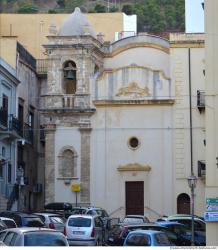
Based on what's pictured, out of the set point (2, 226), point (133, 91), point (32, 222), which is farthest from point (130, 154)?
point (2, 226)

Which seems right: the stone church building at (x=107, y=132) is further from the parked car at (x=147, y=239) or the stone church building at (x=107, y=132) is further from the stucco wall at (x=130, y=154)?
the parked car at (x=147, y=239)

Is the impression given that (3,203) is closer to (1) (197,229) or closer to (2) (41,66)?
(1) (197,229)

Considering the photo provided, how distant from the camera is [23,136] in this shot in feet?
170

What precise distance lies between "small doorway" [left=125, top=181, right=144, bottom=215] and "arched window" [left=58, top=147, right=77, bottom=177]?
3570 millimetres

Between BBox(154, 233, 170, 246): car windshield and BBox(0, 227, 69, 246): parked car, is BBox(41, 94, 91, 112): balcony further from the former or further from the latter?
BBox(0, 227, 69, 246): parked car

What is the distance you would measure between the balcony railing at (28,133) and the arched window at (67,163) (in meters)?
3.73

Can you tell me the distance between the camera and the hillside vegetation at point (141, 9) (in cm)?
10525

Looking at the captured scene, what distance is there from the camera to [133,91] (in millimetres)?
50125

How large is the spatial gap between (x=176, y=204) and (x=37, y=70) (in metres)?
16.5

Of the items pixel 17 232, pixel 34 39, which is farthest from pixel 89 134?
pixel 17 232

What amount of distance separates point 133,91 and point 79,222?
763 inches

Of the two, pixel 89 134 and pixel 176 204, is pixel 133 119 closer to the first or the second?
pixel 89 134

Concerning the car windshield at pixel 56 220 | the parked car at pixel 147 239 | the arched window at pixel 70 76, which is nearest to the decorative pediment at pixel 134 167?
the arched window at pixel 70 76

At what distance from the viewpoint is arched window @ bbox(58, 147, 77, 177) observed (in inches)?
1955
